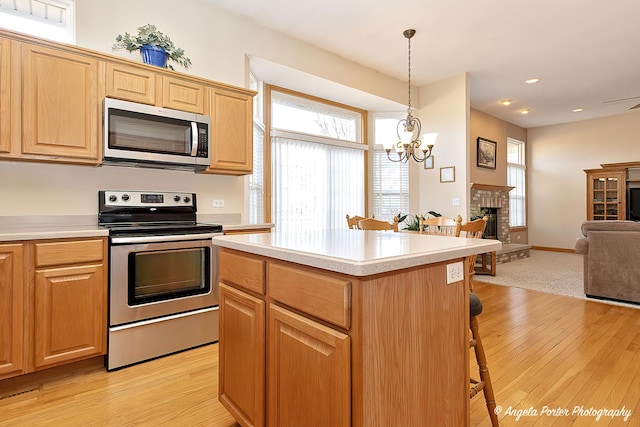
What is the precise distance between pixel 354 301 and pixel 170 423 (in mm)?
1361

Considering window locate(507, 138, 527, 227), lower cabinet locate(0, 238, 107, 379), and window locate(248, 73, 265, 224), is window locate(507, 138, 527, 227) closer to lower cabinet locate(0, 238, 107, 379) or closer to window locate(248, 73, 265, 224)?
window locate(248, 73, 265, 224)

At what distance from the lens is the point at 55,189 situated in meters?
2.54

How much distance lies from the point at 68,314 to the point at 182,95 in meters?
1.79

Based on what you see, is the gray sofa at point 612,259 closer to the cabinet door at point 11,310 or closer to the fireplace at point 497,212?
the fireplace at point 497,212

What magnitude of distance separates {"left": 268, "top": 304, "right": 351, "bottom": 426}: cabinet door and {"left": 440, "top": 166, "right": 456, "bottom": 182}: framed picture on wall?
446cm

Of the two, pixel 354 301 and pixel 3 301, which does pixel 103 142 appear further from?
pixel 354 301

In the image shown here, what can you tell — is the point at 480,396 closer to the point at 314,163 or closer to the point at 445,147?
the point at 314,163

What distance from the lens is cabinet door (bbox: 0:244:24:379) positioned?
74.7 inches

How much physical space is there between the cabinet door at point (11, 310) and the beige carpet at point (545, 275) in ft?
16.4

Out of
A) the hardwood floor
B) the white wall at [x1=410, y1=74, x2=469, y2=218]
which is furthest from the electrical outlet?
the white wall at [x1=410, y1=74, x2=469, y2=218]

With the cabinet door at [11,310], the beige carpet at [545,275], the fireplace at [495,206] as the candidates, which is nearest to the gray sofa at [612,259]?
the beige carpet at [545,275]

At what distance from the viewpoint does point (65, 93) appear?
89.9 inches

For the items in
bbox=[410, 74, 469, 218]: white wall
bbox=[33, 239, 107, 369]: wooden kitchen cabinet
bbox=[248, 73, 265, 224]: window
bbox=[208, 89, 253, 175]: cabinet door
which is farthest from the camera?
bbox=[410, 74, 469, 218]: white wall

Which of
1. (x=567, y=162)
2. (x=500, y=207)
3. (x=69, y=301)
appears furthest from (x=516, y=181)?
(x=69, y=301)
